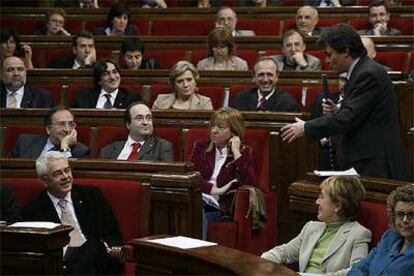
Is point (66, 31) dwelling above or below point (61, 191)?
above

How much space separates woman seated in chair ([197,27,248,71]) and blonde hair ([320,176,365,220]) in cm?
186

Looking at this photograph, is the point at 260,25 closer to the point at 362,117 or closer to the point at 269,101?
the point at 269,101

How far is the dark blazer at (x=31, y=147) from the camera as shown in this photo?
131 inches

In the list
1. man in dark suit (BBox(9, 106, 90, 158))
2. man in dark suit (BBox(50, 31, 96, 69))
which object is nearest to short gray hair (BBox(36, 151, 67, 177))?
man in dark suit (BBox(9, 106, 90, 158))

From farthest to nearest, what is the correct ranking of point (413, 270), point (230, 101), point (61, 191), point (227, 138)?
point (230, 101), point (227, 138), point (61, 191), point (413, 270)

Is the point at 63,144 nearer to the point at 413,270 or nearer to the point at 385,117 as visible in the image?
the point at 385,117

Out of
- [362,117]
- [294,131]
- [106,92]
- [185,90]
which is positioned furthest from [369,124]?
[106,92]

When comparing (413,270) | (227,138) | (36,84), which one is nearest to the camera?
(413,270)

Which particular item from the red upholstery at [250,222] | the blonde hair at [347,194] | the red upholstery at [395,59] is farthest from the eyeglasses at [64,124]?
the red upholstery at [395,59]

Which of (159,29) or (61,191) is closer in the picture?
(61,191)

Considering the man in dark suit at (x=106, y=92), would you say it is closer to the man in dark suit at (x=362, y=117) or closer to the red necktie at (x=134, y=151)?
the red necktie at (x=134, y=151)

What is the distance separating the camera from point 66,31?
16.6 feet

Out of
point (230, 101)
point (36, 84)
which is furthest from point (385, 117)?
point (36, 84)

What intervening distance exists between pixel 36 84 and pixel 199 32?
1103 millimetres
